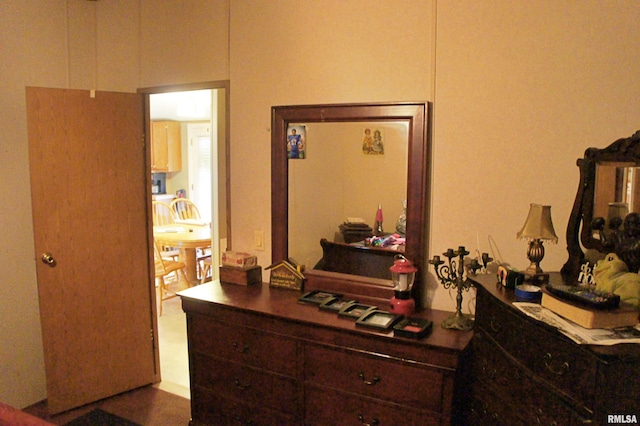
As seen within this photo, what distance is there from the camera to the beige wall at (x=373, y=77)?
1.92 meters

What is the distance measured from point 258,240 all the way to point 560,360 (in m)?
1.83

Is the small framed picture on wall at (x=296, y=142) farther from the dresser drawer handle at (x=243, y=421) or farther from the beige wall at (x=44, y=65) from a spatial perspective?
the dresser drawer handle at (x=243, y=421)

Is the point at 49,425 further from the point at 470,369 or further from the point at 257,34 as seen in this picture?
the point at 257,34

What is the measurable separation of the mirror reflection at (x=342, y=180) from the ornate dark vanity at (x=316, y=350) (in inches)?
1.9

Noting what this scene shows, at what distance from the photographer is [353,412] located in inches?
80.3

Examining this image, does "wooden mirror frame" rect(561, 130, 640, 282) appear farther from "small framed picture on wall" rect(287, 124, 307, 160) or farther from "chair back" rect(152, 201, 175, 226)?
"chair back" rect(152, 201, 175, 226)

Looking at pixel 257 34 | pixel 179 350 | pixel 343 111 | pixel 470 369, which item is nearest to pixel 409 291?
pixel 470 369

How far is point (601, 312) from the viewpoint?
1.25 m

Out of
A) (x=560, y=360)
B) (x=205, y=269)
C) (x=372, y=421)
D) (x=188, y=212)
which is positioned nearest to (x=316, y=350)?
(x=372, y=421)

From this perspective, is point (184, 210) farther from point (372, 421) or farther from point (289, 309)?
point (372, 421)

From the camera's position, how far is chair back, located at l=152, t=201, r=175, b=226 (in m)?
6.07

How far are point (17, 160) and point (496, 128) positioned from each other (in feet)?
9.15

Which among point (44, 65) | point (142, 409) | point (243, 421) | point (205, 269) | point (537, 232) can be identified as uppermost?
point (44, 65)

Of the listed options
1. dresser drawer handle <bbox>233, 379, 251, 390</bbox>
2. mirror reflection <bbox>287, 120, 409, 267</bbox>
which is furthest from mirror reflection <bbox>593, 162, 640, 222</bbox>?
dresser drawer handle <bbox>233, 379, 251, 390</bbox>
